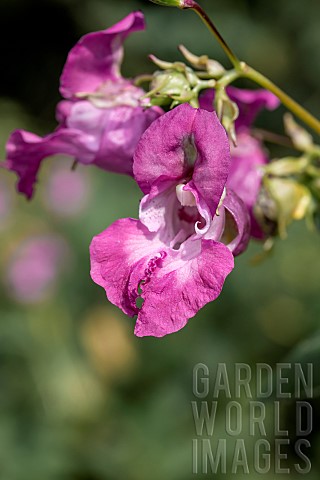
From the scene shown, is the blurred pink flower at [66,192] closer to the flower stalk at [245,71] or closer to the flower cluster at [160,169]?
the flower cluster at [160,169]

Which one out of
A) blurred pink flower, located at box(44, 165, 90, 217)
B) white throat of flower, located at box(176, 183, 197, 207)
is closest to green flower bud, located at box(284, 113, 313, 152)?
white throat of flower, located at box(176, 183, 197, 207)

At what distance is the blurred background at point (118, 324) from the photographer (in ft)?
10.6

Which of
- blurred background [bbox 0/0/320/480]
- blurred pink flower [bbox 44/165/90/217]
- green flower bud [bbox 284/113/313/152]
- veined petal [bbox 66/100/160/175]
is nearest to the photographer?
veined petal [bbox 66/100/160/175]

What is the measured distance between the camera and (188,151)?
4.31 ft

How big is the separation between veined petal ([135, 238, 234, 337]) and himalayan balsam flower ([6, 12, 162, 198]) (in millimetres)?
323

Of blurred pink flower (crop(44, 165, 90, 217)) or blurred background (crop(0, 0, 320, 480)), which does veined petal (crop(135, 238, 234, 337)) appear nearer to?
blurred background (crop(0, 0, 320, 480))

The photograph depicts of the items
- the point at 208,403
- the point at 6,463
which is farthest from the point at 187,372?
the point at 6,463

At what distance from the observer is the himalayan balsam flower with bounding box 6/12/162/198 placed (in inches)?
59.7

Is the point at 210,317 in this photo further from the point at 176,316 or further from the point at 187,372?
the point at 176,316

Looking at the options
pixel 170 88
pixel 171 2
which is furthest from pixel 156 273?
pixel 171 2

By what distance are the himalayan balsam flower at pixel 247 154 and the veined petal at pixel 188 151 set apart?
266mm

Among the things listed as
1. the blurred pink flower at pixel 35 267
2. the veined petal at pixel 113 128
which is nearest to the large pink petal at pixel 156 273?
the veined petal at pixel 113 128

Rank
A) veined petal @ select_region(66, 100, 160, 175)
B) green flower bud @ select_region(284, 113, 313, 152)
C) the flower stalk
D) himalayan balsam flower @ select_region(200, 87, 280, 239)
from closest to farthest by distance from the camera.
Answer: the flower stalk → veined petal @ select_region(66, 100, 160, 175) → himalayan balsam flower @ select_region(200, 87, 280, 239) → green flower bud @ select_region(284, 113, 313, 152)

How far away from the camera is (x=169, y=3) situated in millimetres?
1301
